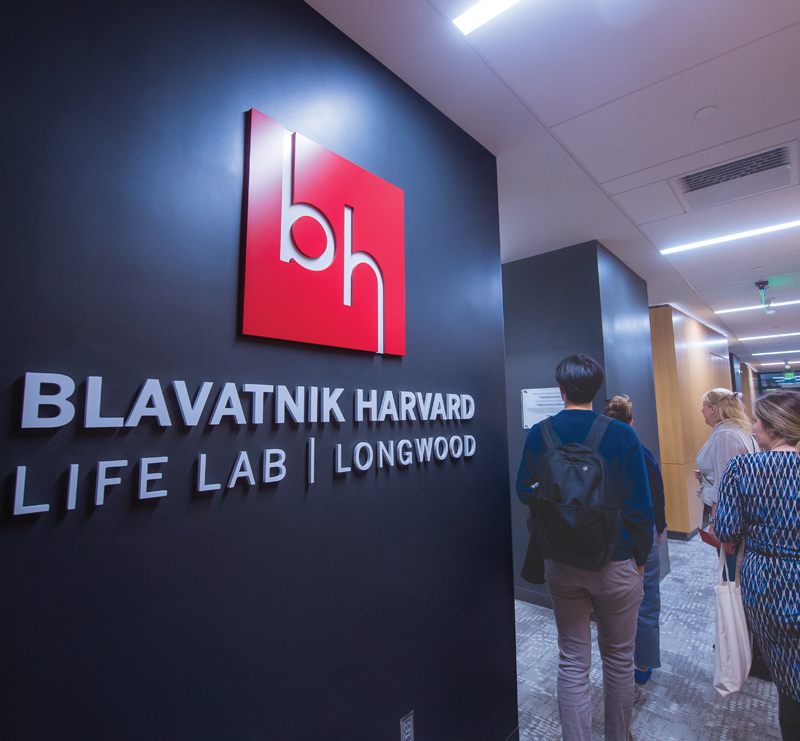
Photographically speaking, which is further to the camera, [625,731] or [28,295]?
[625,731]

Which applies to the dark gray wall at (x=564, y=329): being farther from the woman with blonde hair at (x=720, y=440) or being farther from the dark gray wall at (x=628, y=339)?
the woman with blonde hair at (x=720, y=440)

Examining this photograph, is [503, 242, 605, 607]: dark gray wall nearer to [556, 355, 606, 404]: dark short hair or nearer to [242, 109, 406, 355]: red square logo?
[556, 355, 606, 404]: dark short hair

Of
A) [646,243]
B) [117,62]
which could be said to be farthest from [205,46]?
[646,243]

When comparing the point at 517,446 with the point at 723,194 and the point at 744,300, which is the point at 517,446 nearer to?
the point at 723,194

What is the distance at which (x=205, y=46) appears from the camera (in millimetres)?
1244

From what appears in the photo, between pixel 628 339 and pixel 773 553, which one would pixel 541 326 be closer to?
pixel 628 339

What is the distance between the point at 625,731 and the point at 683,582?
2.93m

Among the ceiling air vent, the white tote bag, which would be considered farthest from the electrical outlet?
A: the ceiling air vent

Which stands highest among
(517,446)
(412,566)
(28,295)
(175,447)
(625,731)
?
(28,295)

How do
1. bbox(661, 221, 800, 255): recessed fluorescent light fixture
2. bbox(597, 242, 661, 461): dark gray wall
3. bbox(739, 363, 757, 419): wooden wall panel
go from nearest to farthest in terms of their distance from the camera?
bbox(661, 221, 800, 255): recessed fluorescent light fixture → bbox(597, 242, 661, 461): dark gray wall → bbox(739, 363, 757, 419): wooden wall panel

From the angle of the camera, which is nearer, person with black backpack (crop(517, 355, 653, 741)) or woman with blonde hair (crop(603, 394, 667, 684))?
person with black backpack (crop(517, 355, 653, 741))

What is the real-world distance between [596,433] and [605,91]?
158cm

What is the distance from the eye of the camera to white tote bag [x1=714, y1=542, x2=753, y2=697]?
1.78 meters

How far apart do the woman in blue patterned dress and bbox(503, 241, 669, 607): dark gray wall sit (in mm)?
1915
